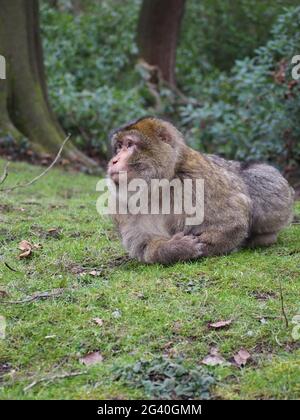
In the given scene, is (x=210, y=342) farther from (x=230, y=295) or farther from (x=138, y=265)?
(x=138, y=265)

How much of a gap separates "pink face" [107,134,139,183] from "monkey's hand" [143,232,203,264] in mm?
589

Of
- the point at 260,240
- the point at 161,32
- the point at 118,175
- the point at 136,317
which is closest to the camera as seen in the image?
the point at 136,317

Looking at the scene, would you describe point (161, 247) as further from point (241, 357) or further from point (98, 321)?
point (241, 357)

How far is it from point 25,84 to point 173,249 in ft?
20.4

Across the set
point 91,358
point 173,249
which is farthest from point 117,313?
point 173,249

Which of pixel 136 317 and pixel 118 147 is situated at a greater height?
pixel 118 147

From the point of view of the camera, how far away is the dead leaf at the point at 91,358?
421cm

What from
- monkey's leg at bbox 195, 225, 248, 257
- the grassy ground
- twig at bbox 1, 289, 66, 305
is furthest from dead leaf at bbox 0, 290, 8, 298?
monkey's leg at bbox 195, 225, 248, 257

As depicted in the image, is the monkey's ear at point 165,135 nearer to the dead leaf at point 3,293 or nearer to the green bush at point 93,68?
the dead leaf at point 3,293

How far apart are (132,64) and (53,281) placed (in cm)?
1109

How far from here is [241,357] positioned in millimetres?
4227

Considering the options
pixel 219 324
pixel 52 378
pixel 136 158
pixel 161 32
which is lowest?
pixel 52 378

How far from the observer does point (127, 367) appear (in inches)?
159
